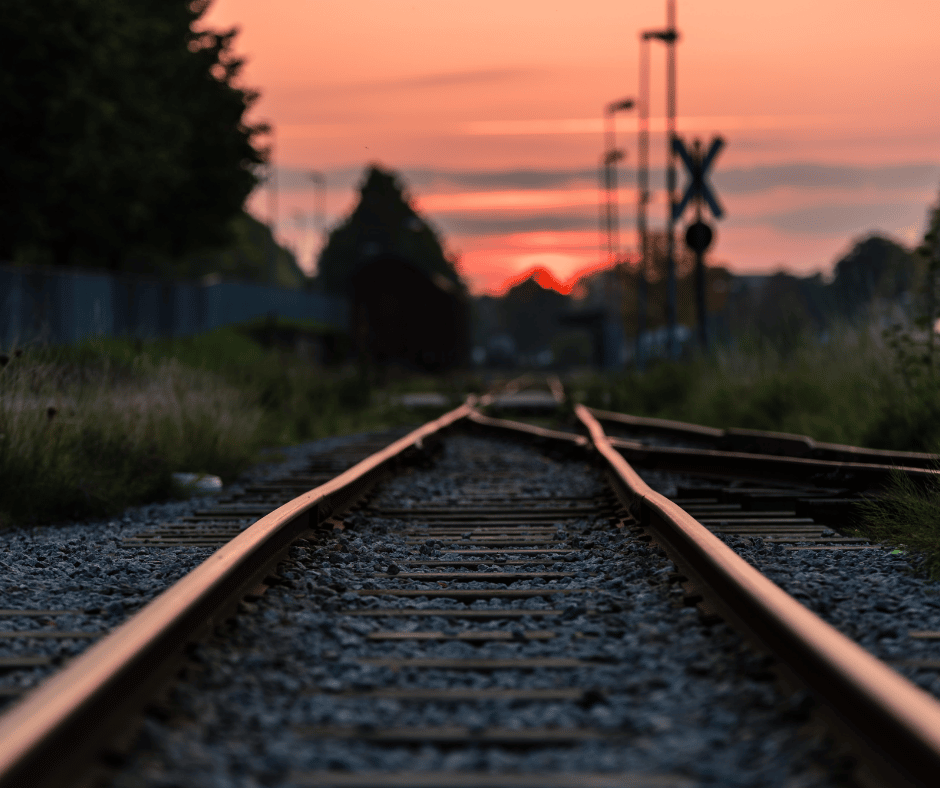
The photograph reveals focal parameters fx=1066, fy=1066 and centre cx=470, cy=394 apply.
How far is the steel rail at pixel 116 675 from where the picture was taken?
6.84 ft

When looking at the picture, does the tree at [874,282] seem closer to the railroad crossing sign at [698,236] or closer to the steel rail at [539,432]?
the steel rail at [539,432]

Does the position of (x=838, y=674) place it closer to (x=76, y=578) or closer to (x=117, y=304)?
(x=76, y=578)

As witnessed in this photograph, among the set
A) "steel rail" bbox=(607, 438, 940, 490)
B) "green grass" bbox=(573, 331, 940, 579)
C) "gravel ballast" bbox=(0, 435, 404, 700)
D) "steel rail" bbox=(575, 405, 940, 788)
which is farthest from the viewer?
"steel rail" bbox=(607, 438, 940, 490)

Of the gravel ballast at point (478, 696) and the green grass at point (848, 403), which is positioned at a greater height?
the green grass at point (848, 403)

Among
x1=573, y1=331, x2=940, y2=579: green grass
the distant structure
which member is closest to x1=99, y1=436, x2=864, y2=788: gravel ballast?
x1=573, y1=331, x2=940, y2=579: green grass

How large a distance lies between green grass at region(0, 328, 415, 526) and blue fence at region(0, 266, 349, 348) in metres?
6.55

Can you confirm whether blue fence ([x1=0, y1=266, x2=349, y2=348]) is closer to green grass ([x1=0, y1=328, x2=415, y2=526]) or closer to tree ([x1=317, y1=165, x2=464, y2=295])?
green grass ([x1=0, y1=328, x2=415, y2=526])

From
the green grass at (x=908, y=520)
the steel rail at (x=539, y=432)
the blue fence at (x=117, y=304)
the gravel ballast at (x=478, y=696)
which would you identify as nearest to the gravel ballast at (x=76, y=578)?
the gravel ballast at (x=478, y=696)

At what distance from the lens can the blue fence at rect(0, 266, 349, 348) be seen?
80.6 feet

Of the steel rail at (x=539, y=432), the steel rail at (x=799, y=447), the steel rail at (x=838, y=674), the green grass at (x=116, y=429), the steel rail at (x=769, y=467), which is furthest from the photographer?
the steel rail at (x=539, y=432)

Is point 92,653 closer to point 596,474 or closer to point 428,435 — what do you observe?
point 596,474

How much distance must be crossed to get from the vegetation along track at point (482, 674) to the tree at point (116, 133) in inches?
964

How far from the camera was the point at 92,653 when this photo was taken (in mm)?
2592

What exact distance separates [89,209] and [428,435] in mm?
21398
